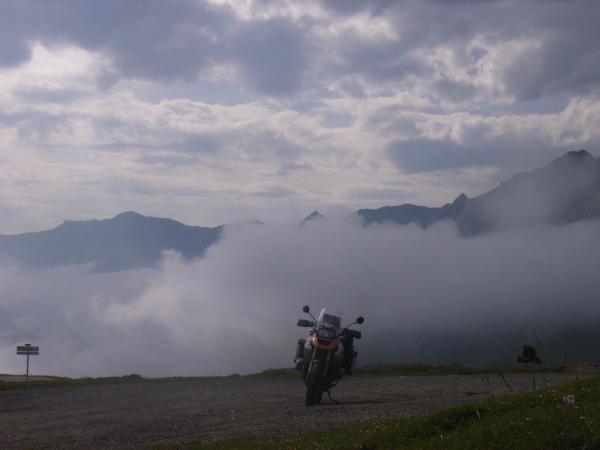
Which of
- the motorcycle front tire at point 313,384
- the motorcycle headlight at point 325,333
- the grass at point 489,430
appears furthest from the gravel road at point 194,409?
the grass at point 489,430

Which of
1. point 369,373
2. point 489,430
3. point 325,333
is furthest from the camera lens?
point 369,373

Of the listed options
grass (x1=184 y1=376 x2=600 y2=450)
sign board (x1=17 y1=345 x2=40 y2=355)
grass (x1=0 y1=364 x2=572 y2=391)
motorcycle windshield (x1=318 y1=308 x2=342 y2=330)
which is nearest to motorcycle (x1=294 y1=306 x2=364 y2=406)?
motorcycle windshield (x1=318 y1=308 x2=342 y2=330)

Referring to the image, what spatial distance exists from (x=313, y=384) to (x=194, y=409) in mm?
3751

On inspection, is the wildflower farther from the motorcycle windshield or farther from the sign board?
the sign board

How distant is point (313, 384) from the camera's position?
71.5 ft

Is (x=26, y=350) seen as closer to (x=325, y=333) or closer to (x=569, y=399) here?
(x=325, y=333)

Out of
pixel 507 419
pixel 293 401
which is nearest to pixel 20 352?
pixel 293 401

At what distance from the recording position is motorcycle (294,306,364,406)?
864 inches

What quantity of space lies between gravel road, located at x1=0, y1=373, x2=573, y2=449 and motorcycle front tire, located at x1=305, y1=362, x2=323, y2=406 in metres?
0.51

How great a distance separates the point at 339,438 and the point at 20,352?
40143 mm

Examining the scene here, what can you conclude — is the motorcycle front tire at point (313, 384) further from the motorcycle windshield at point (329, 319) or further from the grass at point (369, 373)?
the grass at point (369, 373)

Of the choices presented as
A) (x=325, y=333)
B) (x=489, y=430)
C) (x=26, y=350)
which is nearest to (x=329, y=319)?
(x=325, y=333)

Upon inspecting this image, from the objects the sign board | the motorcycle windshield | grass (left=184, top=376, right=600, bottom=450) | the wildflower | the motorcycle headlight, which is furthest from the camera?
the sign board

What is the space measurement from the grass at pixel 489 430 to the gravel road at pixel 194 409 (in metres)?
2.16
